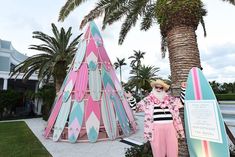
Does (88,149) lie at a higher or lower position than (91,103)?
lower

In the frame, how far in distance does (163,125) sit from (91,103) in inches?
272

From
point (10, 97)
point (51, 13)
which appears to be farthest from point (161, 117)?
point (10, 97)

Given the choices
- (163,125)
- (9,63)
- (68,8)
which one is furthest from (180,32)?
(9,63)

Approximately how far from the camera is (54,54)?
18.5 metres

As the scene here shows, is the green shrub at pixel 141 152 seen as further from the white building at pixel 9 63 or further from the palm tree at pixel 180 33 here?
the white building at pixel 9 63

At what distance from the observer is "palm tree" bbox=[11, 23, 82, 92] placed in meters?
17.9

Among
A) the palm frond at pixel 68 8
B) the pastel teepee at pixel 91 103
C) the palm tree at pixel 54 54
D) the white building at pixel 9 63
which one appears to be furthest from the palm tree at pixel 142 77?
the palm frond at pixel 68 8

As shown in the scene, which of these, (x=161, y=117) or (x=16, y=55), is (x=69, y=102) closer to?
(x=161, y=117)

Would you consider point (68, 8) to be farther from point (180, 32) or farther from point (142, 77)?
point (142, 77)

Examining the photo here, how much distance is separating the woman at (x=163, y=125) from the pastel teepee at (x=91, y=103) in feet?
21.2

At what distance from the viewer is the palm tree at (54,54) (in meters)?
17.9

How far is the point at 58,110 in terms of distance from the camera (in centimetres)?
1111

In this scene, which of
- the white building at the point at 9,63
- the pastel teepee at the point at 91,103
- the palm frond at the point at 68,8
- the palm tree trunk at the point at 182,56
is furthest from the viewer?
the white building at the point at 9,63

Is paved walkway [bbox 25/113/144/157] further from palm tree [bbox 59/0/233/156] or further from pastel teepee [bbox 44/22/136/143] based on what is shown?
palm tree [bbox 59/0/233/156]
